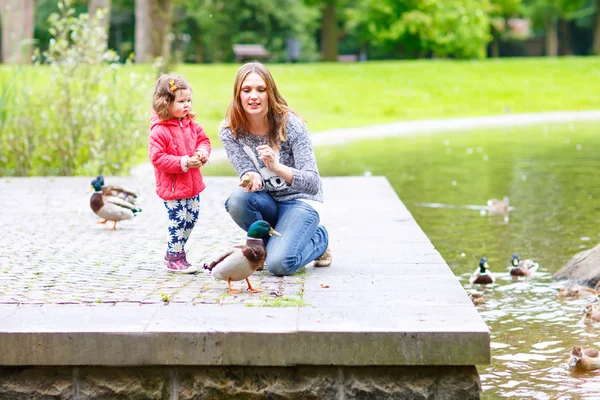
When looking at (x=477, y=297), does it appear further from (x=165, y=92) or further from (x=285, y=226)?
(x=165, y=92)

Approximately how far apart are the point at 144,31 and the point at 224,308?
29.4m

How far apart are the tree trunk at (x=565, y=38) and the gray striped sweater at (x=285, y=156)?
6209cm

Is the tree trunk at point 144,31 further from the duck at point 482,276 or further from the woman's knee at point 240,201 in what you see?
the woman's knee at point 240,201

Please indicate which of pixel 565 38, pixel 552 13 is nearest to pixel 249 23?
pixel 552 13

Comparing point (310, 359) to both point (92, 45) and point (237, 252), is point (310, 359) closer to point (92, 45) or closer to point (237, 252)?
point (237, 252)

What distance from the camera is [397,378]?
4.79 m

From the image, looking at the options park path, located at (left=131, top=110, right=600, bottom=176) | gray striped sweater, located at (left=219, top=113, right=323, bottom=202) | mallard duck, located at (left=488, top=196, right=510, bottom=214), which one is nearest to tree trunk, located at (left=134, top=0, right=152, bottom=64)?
park path, located at (left=131, top=110, right=600, bottom=176)

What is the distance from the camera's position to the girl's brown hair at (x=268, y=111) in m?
6.27

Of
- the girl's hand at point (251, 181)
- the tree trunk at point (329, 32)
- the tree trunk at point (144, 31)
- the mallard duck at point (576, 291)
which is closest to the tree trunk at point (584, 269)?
the mallard duck at point (576, 291)

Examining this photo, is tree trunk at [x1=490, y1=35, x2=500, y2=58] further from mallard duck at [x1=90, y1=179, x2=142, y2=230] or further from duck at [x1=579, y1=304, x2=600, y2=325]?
duck at [x1=579, y1=304, x2=600, y2=325]

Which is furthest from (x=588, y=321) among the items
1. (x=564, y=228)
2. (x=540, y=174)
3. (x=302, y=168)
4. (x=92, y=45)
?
(x=540, y=174)

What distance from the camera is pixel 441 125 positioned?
91.4 feet

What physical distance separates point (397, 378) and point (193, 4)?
4684cm

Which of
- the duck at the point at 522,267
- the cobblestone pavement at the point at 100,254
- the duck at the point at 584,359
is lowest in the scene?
the duck at the point at 522,267
